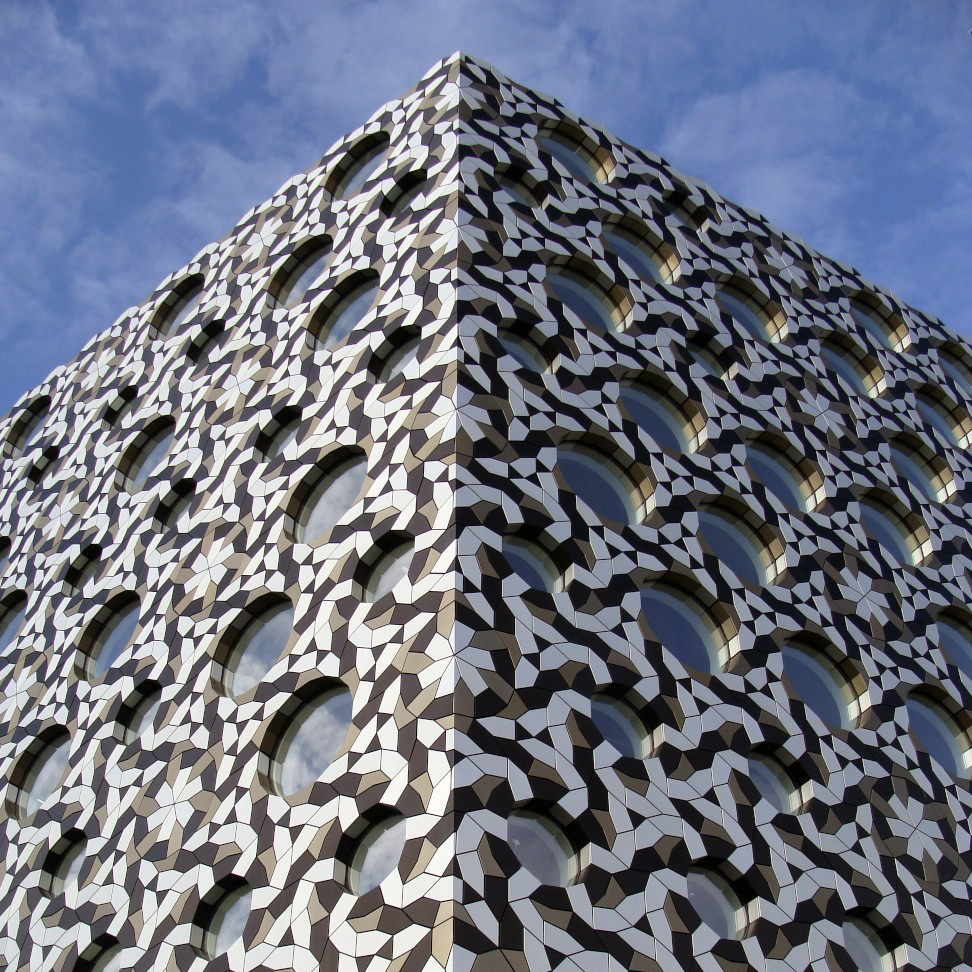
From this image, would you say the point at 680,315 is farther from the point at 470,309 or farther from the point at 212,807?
the point at 212,807

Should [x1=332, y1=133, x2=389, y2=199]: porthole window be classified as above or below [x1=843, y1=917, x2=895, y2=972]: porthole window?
above

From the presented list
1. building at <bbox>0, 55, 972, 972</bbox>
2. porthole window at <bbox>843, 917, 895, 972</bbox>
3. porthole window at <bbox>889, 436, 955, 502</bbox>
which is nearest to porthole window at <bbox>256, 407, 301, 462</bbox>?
building at <bbox>0, 55, 972, 972</bbox>

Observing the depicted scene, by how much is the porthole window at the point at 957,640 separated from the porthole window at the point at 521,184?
10516 millimetres

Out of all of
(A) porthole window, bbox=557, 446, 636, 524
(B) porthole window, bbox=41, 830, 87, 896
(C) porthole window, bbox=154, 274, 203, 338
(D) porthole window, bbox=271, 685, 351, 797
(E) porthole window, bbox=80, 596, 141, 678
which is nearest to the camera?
(D) porthole window, bbox=271, 685, 351, 797

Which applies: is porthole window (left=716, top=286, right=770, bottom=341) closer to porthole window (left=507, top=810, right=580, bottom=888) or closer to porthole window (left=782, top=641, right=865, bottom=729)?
porthole window (left=782, top=641, right=865, bottom=729)

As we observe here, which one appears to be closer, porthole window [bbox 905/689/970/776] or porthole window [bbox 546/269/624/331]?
porthole window [bbox 905/689/970/776]

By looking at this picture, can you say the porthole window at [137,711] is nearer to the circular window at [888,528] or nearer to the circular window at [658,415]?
the circular window at [658,415]

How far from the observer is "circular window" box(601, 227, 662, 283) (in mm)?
23625

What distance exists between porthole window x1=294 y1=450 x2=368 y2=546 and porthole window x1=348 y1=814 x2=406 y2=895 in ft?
17.0

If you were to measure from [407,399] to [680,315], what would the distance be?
22.6ft

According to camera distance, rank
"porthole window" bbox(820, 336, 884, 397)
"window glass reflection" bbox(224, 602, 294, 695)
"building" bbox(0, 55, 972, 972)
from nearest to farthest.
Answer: "building" bbox(0, 55, 972, 972), "window glass reflection" bbox(224, 602, 294, 695), "porthole window" bbox(820, 336, 884, 397)

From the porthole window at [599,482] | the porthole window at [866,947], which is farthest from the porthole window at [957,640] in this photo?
the porthole window at [599,482]

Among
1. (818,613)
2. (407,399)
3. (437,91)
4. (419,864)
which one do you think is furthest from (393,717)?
(437,91)

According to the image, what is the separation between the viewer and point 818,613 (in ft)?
64.9
